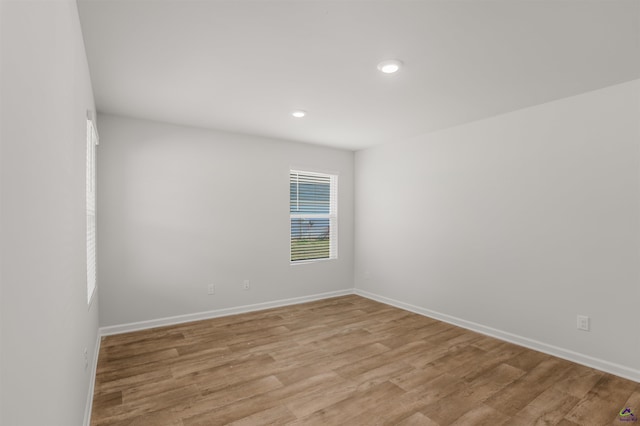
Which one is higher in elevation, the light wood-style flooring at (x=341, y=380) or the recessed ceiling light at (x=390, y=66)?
the recessed ceiling light at (x=390, y=66)

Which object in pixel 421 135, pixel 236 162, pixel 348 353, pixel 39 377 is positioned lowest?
pixel 348 353

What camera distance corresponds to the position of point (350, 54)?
90.5 inches

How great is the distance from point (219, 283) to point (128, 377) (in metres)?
1.69

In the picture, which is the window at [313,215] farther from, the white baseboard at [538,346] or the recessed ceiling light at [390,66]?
the recessed ceiling light at [390,66]

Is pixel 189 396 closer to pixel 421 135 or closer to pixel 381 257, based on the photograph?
pixel 381 257

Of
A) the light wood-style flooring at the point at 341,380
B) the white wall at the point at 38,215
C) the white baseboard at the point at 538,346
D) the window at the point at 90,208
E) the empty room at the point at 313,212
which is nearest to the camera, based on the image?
the white wall at the point at 38,215

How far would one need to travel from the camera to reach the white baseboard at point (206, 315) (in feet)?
12.1

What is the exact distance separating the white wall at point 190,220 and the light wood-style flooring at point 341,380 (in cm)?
51

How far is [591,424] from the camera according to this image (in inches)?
83.5

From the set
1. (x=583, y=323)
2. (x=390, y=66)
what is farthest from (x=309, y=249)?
(x=583, y=323)

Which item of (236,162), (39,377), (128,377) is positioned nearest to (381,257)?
(236,162)

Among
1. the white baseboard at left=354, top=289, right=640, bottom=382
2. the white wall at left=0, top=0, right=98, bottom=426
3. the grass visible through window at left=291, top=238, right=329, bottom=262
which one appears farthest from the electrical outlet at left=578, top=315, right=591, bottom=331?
the white wall at left=0, top=0, right=98, bottom=426

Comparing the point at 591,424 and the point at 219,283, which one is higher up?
the point at 219,283

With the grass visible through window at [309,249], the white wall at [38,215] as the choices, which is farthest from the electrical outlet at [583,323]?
the white wall at [38,215]
